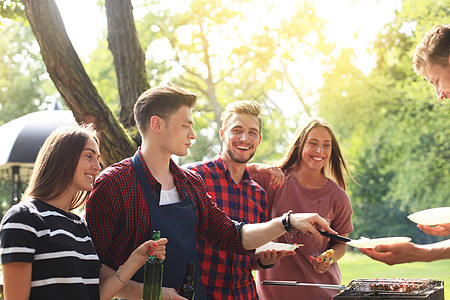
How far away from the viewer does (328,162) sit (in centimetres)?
431

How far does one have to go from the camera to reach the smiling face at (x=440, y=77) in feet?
10.2

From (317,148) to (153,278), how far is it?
192 cm

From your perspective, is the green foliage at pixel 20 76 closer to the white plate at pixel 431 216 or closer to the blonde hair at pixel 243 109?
the blonde hair at pixel 243 109

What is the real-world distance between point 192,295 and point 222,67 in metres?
17.1

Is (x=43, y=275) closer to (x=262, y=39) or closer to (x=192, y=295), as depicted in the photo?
(x=192, y=295)

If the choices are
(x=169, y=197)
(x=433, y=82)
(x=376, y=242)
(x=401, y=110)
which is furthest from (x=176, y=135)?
(x=401, y=110)

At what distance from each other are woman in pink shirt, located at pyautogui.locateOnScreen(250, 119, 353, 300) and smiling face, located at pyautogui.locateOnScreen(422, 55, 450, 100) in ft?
3.31

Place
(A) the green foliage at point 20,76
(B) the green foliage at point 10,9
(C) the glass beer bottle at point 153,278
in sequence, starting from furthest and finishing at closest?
(A) the green foliage at point 20,76
(B) the green foliage at point 10,9
(C) the glass beer bottle at point 153,278

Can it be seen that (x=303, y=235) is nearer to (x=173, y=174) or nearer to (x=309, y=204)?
(x=309, y=204)

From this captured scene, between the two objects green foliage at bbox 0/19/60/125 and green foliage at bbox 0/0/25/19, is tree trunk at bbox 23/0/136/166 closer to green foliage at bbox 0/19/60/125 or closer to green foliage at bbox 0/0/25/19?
green foliage at bbox 0/0/25/19

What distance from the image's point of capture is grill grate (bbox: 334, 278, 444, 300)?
8.96 ft

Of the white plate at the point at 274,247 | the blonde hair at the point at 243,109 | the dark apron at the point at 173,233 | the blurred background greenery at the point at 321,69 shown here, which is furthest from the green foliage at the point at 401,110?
the dark apron at the point at 173,233

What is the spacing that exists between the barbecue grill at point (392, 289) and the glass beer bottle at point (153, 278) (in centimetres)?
90

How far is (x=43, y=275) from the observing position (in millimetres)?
2316
